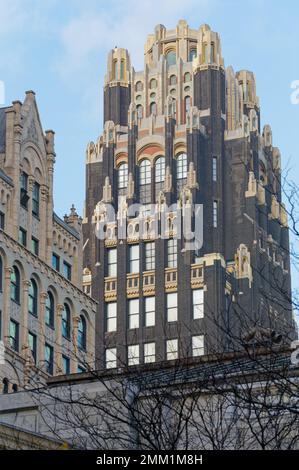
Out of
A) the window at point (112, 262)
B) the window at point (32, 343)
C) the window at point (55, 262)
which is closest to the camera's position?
the window at point (32, 343)

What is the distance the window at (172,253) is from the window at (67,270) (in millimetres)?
38741

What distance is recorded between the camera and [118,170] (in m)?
138

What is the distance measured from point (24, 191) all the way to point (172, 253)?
44.0 m

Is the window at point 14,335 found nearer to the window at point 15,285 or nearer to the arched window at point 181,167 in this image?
the window at point 15,285

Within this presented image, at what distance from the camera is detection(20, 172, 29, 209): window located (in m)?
85.7

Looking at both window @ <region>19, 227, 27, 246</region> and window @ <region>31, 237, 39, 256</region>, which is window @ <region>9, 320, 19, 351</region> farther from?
window @ <region>31, 237, 39, 256</region>

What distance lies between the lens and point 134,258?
130 metres

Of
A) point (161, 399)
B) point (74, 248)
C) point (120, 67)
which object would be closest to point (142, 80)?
point (120, 67)

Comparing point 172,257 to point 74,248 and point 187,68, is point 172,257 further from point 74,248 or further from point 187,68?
point 74,248

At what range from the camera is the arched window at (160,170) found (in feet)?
444

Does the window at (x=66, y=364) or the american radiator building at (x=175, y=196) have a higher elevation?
the american radiator building at (x=175, y=196)

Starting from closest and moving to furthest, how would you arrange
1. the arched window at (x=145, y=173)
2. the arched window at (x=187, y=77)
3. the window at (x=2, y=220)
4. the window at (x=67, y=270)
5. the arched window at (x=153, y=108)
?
1. the window at (x=2, y=220)
2. the window at (x=67, y=270)
3. the arched window at (x=145, y=173)
4. the arched window at (x=153, y=108)
5. the arched window at (x=187, y=77)

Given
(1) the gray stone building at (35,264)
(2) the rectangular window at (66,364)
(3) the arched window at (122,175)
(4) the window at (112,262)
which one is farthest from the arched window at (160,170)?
(2) the rectangular window at (66,364)
